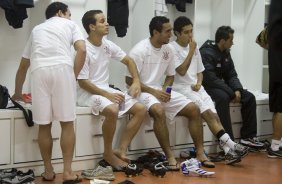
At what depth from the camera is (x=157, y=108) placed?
362 centimetres

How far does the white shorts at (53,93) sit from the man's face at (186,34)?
159 centimetres

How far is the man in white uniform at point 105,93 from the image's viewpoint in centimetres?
336

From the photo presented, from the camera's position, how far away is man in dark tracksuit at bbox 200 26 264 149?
4.32 meters

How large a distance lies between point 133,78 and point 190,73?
2.61 feet

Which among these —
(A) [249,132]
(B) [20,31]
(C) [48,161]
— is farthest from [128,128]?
(A) [249,132]

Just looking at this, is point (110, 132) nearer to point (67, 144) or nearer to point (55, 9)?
point (67, 144)

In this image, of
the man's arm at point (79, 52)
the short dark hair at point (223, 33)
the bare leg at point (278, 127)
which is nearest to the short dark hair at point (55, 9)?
the man's arm at point (79, 52)

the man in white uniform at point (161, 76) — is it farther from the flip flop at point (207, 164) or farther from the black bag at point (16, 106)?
the black bag at point (16, 106)

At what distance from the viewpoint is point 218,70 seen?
4.69m

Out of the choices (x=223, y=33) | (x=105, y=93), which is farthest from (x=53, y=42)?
(x=223, y=33)

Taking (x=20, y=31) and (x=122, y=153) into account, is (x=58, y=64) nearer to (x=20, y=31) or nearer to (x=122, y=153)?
(x=122, y=153)

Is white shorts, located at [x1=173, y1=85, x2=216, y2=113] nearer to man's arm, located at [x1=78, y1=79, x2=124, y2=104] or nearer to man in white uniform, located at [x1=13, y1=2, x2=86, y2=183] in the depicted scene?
man's arm, located at [x1=78, y1=79, x2=124, y2=104]

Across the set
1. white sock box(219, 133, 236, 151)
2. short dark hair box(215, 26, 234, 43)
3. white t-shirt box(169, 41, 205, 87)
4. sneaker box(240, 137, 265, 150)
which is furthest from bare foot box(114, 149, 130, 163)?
short dark hair box(215, 26, 234, 43)

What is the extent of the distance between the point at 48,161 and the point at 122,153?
671 millimetres
